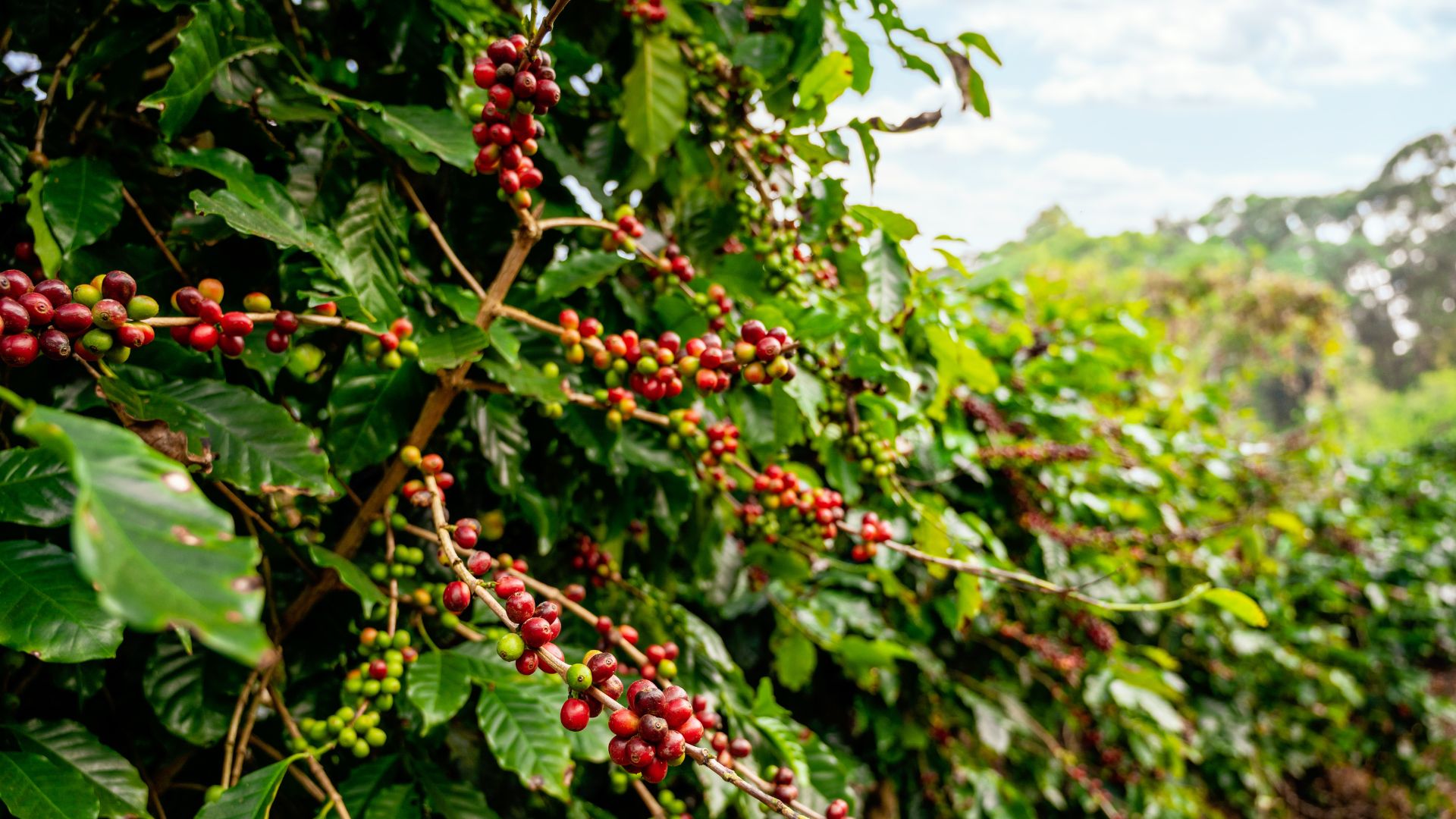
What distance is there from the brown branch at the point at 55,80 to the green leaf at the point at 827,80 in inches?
38.8

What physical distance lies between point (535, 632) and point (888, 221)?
0.94m

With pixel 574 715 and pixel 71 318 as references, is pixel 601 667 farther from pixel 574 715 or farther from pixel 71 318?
pixel 71 318

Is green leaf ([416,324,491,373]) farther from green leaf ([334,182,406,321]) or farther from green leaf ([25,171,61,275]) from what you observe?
green leaf ([25,171,61,275])

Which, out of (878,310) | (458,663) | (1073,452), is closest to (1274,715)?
(1073,452)

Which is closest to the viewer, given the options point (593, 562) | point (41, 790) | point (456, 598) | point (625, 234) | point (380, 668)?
point (456, 598)

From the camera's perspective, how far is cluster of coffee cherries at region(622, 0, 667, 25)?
1243mm

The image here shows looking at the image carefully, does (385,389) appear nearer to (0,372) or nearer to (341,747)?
(0,372)

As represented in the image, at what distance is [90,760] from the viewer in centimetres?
84

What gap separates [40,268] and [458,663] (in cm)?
72

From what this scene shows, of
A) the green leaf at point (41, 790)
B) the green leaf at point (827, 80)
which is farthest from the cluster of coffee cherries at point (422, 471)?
the green leaf at point (827, 80)

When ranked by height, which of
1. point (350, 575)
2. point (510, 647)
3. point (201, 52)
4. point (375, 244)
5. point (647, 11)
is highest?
point (647, 11)

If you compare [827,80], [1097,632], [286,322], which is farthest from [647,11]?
[1097,632]

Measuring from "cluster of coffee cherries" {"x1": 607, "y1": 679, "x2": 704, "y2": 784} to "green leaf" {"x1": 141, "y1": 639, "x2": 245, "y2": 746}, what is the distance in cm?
68

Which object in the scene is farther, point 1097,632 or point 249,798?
point 1097,632
